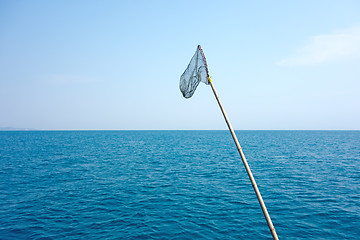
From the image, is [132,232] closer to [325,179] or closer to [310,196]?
[310,196]

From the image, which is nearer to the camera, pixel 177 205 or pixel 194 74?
pixel 194 74

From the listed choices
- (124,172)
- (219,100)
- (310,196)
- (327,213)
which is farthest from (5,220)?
(310,196)

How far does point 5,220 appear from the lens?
15828 millimetres

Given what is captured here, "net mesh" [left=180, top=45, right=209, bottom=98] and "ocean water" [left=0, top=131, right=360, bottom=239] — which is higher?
"net mesh" [left=180, top=45, right=209, bottom=98]

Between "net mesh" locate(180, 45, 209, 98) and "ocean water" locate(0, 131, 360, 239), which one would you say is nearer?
"net mesh" locate(180, 45, 209, 98)

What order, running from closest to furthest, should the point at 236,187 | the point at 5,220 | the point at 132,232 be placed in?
the point at 132,232, the point at 5,220, the point at 236,187

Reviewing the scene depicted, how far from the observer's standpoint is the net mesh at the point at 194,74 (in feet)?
20.1

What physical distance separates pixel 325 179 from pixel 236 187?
45.0ft

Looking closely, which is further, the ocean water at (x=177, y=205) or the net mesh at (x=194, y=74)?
the ocean water at (x=177, y=205)

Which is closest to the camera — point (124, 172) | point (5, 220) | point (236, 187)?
point (5, 220)

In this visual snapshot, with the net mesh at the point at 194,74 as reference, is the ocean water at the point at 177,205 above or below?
below

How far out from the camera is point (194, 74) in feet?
21.8

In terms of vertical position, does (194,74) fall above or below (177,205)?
above

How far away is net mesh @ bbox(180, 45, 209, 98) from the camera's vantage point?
6117mm
